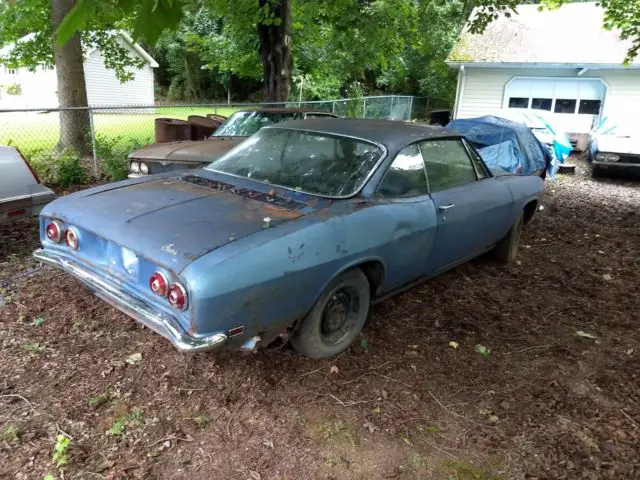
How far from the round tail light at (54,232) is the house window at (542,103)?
17.0 metres

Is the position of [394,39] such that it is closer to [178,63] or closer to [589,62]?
[589,62]

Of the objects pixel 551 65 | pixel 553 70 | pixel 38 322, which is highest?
pixel 551 65

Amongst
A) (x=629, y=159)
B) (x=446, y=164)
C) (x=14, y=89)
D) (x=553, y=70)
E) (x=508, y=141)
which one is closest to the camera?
(x=446, y=164)

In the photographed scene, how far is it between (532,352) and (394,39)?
12567 millimetres

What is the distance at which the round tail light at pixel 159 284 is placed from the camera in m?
2.56

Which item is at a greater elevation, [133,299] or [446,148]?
[446,148]

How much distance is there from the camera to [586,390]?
10.5ft

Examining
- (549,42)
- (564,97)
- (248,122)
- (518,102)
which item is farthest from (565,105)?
(248,122)

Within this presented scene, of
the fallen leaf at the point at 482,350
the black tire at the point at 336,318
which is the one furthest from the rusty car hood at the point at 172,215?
the fallen leaf at the point at 482,350

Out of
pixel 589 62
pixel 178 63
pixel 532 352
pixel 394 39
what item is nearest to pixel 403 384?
pixel 532 352

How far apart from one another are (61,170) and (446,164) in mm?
6078

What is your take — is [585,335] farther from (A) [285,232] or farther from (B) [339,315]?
(A) [285,232]

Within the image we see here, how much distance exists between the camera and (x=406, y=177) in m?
3.70

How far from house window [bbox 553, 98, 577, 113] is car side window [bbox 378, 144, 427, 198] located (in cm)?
1515
